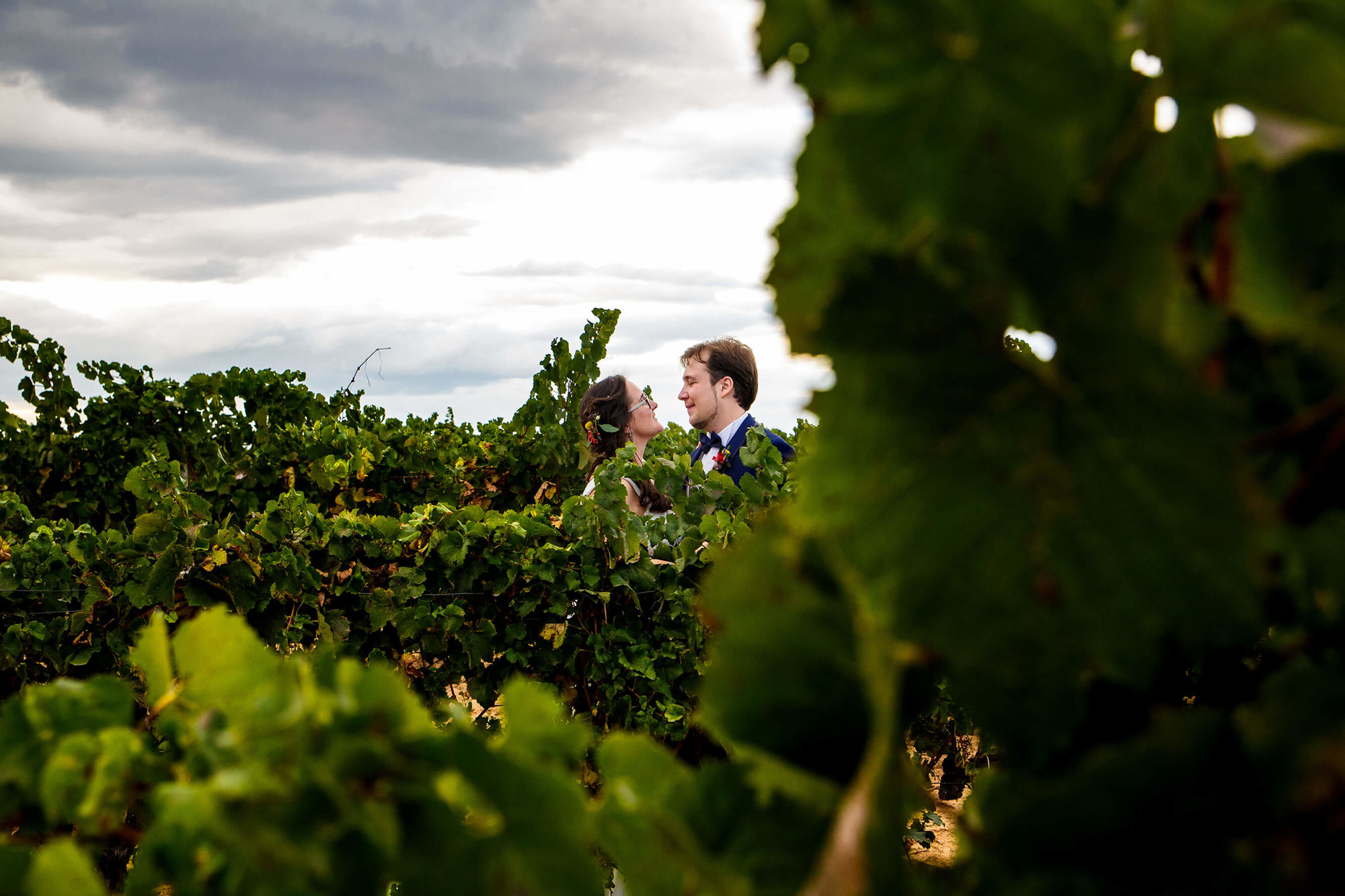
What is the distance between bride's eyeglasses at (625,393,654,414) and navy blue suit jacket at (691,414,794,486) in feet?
3.58

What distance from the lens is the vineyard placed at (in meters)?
0.51

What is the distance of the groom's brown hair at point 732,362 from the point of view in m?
8.48

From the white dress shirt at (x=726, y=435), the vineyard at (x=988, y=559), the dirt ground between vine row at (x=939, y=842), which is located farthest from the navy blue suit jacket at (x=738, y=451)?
the vineyard at (x=988, y=559)

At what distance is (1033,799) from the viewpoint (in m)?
0.56

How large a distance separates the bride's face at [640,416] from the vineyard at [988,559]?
25.7ft

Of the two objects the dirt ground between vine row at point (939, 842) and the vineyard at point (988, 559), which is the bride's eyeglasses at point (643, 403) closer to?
the dirt ground between vine row at point (939, 842)

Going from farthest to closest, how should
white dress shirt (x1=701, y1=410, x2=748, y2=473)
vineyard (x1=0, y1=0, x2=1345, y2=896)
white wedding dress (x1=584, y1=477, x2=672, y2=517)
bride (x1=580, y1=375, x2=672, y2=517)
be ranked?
bride (x1=580, y1=375, x2=672, y2=517) < white dress shirt (x1=701, y1=410, x2=748, y2=473) < white wedding dress (x1=584, y1=477, x2=672, y2=517) < vineyard (x1=0, y1=0, x2=1345, y2=896)

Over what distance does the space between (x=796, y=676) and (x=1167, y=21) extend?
414mm

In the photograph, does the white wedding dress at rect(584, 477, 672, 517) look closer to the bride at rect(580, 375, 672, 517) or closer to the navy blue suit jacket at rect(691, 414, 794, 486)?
the navy blue suit jacket at rect(691, 414, 794, 486)

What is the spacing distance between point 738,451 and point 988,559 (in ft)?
19.5

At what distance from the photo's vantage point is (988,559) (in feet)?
1.66

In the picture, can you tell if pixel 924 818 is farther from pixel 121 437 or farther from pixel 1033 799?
pixel 121 437

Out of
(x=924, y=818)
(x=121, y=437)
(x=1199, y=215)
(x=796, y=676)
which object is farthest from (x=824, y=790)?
(x=121, y=437)

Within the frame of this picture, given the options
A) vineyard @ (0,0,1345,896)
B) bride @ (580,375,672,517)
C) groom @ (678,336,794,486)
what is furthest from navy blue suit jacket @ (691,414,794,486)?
vineyard @ (0,0,1345,896)
